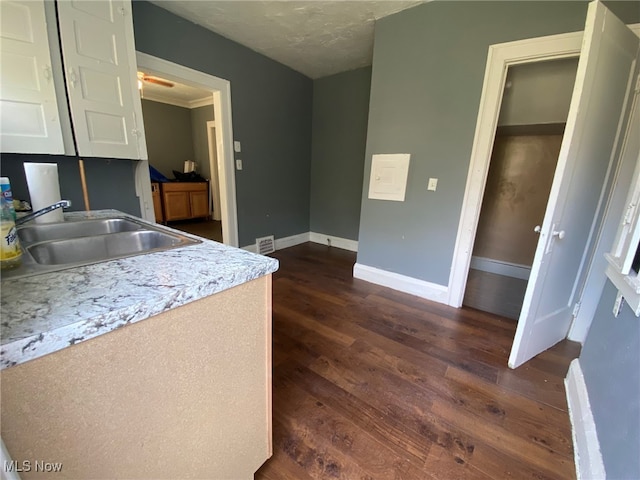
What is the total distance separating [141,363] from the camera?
578mm

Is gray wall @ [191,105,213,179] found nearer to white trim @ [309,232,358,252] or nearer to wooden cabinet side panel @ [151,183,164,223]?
wooden cabinet side panel @ [151,183,164,223]

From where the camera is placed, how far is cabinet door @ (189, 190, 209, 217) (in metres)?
5.39

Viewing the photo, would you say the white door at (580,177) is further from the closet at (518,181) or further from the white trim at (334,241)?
the white trim at (334,241)

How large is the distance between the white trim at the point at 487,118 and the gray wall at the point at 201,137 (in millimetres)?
5165

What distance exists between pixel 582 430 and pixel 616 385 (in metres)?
0.32

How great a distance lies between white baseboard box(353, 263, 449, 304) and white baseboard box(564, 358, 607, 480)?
104cm

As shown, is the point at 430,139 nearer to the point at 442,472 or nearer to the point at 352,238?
the point at 352,238

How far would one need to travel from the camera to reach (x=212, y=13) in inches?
91.9

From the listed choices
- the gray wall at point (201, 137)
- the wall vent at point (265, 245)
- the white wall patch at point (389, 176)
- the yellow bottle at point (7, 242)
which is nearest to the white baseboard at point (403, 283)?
the white wall patch at point (389, 176)

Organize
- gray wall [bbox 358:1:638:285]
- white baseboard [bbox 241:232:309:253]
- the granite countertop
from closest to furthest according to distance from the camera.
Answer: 1. the granite countertop
2. gray wall [bbox 358:1:638:285]
3. white baseboard [bbox 241:232:309:253]

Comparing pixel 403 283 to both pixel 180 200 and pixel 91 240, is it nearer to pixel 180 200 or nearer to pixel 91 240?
pixel 91 240

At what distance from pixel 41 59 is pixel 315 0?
6.30 feet

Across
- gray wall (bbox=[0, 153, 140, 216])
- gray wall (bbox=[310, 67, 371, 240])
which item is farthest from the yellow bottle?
gray wall (bbox=[310, 67, 371, 240])

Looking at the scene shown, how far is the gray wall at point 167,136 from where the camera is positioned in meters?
5.20
